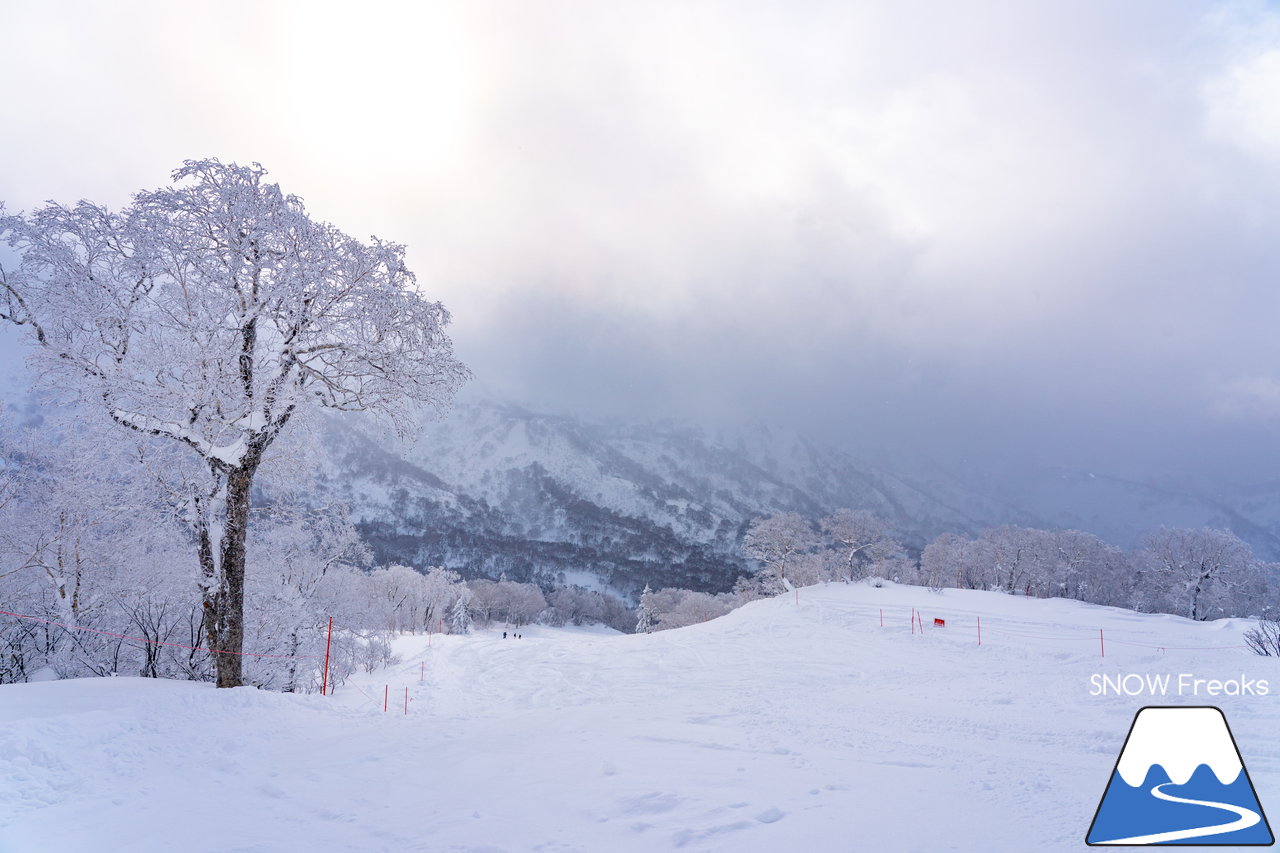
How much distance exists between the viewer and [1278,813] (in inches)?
179

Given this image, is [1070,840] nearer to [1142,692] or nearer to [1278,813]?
[1278,813]

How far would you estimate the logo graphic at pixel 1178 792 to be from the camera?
12.2ft

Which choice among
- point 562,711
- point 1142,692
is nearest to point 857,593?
point 1142,692

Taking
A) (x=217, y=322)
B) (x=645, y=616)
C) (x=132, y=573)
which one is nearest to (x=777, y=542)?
(x=645, y=616)

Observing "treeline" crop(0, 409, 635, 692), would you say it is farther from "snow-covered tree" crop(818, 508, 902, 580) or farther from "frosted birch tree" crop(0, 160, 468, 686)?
"snow-covered tree" crop(818, 508, 902, 580)

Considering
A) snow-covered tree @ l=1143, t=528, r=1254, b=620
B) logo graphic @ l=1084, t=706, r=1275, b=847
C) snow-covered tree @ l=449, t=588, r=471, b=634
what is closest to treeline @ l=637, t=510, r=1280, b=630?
snow-covered tree @ l=1143, t=528, r=1254, b=620

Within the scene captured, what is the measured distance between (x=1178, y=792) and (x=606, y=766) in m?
5.46

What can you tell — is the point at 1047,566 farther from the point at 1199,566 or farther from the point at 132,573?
the point at 132,573

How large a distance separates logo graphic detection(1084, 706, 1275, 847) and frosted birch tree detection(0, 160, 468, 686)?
12.2 meters

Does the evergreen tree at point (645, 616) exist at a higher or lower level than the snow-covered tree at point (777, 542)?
lower

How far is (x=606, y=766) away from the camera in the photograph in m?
6.86

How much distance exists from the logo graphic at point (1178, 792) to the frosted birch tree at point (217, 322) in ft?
40.0

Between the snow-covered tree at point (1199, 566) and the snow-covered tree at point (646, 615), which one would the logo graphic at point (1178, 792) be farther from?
the snow-covered tree at point (646, 615)

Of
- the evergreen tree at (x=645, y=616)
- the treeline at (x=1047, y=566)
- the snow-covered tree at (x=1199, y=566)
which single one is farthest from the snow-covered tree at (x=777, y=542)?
→ the evergreen tree at (x=645, y=616)
